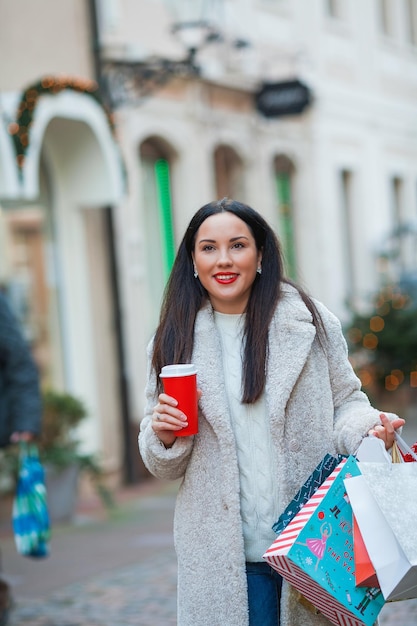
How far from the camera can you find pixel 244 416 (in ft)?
11.1

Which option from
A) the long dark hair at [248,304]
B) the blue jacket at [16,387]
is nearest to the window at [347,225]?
the blue jacket at [16,387]

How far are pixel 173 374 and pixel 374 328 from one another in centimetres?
1224

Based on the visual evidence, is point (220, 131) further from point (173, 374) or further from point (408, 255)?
point (173, 374)

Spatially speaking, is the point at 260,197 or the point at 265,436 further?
the point at 260,197

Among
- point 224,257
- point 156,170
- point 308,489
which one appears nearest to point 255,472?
point 308,489

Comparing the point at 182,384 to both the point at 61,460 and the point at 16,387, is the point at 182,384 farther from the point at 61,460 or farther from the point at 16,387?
the point at 61,460

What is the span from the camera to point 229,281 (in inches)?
134

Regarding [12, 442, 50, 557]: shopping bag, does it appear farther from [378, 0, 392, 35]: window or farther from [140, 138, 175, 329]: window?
[378, 0, 392, 35]: window

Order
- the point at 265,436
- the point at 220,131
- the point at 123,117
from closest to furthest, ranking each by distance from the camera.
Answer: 1. the point at 265,436
2. the point at 123,117
3. the point at 220,131

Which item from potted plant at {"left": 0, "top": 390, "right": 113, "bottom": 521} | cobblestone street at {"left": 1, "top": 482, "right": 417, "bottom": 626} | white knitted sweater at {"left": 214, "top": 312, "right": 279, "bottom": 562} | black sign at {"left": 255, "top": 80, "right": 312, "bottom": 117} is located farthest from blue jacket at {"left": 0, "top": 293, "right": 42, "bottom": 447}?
black sign at {"left": 255, "top": 80, "right": 312, "bottom": 117}

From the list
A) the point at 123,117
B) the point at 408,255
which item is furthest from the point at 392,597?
the point at 408,255

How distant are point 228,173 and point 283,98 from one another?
3.76 feet

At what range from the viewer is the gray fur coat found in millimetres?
3303

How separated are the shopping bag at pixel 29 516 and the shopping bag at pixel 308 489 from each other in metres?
3.45
